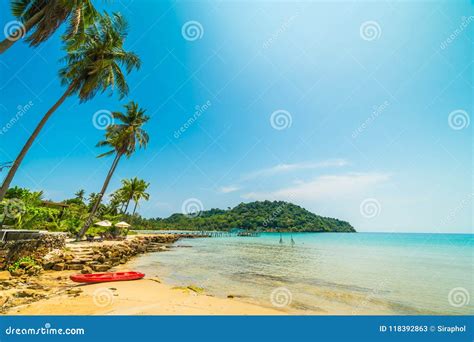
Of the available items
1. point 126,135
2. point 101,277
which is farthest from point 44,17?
point 126,135

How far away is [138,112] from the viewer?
2631cm

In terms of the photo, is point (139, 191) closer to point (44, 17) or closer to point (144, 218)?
point (44, 17)

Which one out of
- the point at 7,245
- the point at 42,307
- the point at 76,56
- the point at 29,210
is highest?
the point at 76,56

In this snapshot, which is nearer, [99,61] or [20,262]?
[20,262]

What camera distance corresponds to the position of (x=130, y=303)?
7.37 metres

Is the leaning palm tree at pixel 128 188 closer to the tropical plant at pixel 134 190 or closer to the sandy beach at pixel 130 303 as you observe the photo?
the tropical plant at pixel 134 190

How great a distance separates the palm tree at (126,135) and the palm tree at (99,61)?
8694 millimetres

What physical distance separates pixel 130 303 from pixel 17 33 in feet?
32.5

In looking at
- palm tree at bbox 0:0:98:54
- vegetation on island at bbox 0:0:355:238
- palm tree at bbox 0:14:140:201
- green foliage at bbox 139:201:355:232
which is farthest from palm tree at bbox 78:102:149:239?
green foliage at bbox 139:201:355:232

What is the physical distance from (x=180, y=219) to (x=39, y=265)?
4454 inches

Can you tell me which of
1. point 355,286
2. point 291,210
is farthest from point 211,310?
point 291,210

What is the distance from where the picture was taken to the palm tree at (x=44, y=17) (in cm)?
966

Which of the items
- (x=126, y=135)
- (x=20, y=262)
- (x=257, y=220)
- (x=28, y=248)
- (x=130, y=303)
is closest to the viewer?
(x=130, y=303)

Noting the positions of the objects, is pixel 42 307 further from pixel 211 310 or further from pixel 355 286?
pixel 355 286
